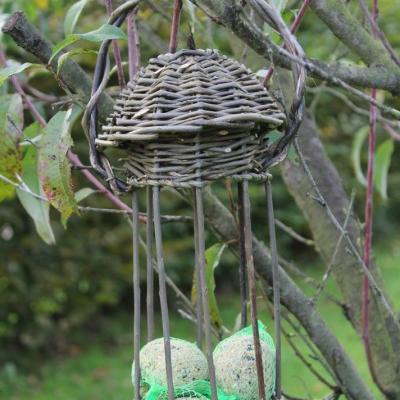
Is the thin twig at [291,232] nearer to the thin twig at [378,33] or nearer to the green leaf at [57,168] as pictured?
the thin twig at [378,33]

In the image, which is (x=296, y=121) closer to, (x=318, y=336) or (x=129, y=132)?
(x=129, y=132)

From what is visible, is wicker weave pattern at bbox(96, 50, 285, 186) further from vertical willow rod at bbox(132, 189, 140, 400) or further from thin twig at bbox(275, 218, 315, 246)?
thin twig at bbox(275, 218, 315, 246)

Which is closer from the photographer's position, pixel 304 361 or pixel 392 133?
pixel 304 361

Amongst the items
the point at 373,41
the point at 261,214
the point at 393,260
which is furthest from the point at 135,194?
the point at 393,260

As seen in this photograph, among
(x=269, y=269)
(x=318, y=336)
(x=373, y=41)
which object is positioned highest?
(x=373, y=41)

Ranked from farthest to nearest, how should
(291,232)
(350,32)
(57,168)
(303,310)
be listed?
(291,232) < (303,310) < (350,32) < (57,168)

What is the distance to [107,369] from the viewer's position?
4.38 m

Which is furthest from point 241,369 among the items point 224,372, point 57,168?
point 57,168

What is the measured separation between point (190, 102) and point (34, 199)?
716 millimetres

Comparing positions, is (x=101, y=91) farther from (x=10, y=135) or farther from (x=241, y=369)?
(x=241, y=369)

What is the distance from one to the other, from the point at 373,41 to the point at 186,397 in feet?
2.50

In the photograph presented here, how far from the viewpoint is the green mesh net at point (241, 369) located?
102 cm

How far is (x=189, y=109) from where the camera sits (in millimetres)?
949

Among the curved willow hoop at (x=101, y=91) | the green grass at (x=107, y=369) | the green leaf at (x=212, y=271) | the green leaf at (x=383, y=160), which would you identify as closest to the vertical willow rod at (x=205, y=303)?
the curved willow hoop at (x=101, y=91)
